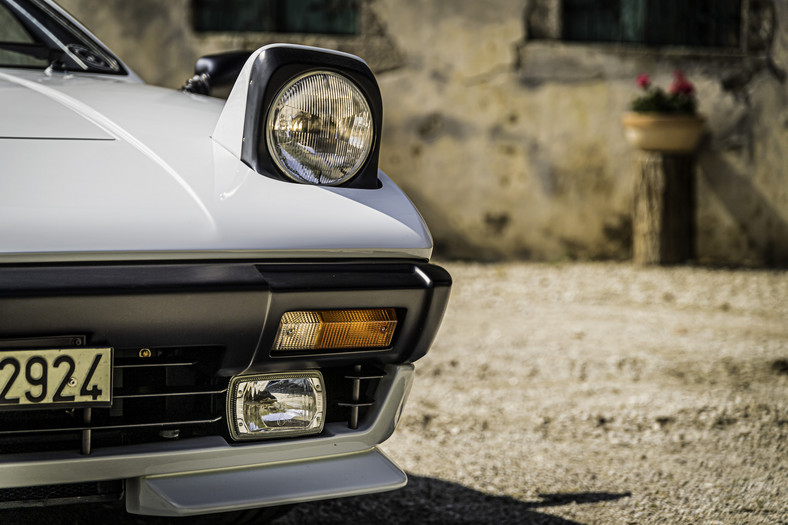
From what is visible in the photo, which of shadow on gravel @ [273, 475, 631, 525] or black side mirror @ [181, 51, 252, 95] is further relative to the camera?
shadow on gravel @ [273, 475, 631, 525]

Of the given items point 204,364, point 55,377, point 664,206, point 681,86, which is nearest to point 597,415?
point 204,364

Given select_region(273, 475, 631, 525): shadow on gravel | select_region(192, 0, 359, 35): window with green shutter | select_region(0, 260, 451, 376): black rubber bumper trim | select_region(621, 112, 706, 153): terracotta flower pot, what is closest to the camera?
select_region(0, 260, 451, 376): black rubber bumper trim

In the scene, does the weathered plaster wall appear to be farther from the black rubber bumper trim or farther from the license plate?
the license plate

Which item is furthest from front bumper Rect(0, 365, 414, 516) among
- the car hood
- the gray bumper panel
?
the car hood

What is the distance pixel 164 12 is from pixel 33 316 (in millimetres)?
5344

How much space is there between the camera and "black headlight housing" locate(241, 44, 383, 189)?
1.52 metres

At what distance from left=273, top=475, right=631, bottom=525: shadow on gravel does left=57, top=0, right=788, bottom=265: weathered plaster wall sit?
161 inches

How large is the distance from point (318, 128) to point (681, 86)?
4.74 m

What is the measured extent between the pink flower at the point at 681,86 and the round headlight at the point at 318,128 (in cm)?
466

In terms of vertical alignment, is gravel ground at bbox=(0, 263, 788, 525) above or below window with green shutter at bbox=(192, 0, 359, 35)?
below

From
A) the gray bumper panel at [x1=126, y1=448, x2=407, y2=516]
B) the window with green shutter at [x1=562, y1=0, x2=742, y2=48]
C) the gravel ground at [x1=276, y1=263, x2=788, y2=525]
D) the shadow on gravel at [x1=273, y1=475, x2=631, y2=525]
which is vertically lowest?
the gravel ground at [x1=276, y1=263, x2=788, y2=525]

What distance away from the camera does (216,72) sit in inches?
77.0

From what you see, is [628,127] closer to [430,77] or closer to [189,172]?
[430,77]

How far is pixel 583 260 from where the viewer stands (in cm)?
620
